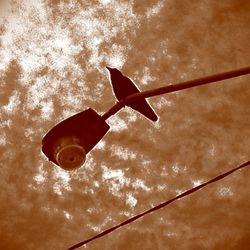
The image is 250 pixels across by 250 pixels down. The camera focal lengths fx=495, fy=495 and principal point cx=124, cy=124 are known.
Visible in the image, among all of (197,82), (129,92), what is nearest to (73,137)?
(129,92)

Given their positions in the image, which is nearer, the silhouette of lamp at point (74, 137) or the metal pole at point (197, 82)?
the metal pole at point (197, 82)

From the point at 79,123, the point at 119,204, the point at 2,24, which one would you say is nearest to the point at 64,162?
the point at 79,123

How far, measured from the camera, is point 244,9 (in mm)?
5027

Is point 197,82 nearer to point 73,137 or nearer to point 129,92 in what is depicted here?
point 129,92

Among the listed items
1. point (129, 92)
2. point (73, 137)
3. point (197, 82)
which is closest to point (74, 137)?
point (73, 137)

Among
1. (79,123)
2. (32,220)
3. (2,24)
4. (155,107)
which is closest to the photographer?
(79,123)

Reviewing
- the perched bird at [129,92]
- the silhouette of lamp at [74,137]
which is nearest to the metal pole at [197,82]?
the perched bird at [129,92]

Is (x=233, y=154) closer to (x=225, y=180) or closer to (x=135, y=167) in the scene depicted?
(x=225, y=180)

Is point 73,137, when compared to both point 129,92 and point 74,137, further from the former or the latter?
point 129,92

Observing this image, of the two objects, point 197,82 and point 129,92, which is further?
point 129,92

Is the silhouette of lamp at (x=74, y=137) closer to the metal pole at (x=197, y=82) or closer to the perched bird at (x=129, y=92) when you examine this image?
the perched bird at (x=129, y=92)

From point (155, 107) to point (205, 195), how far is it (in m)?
1.21

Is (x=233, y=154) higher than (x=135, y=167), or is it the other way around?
(x=135, y=167)

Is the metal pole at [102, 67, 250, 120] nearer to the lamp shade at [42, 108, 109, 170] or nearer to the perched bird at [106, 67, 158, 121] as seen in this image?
the perched bird at [106, 67, 158, 121]
